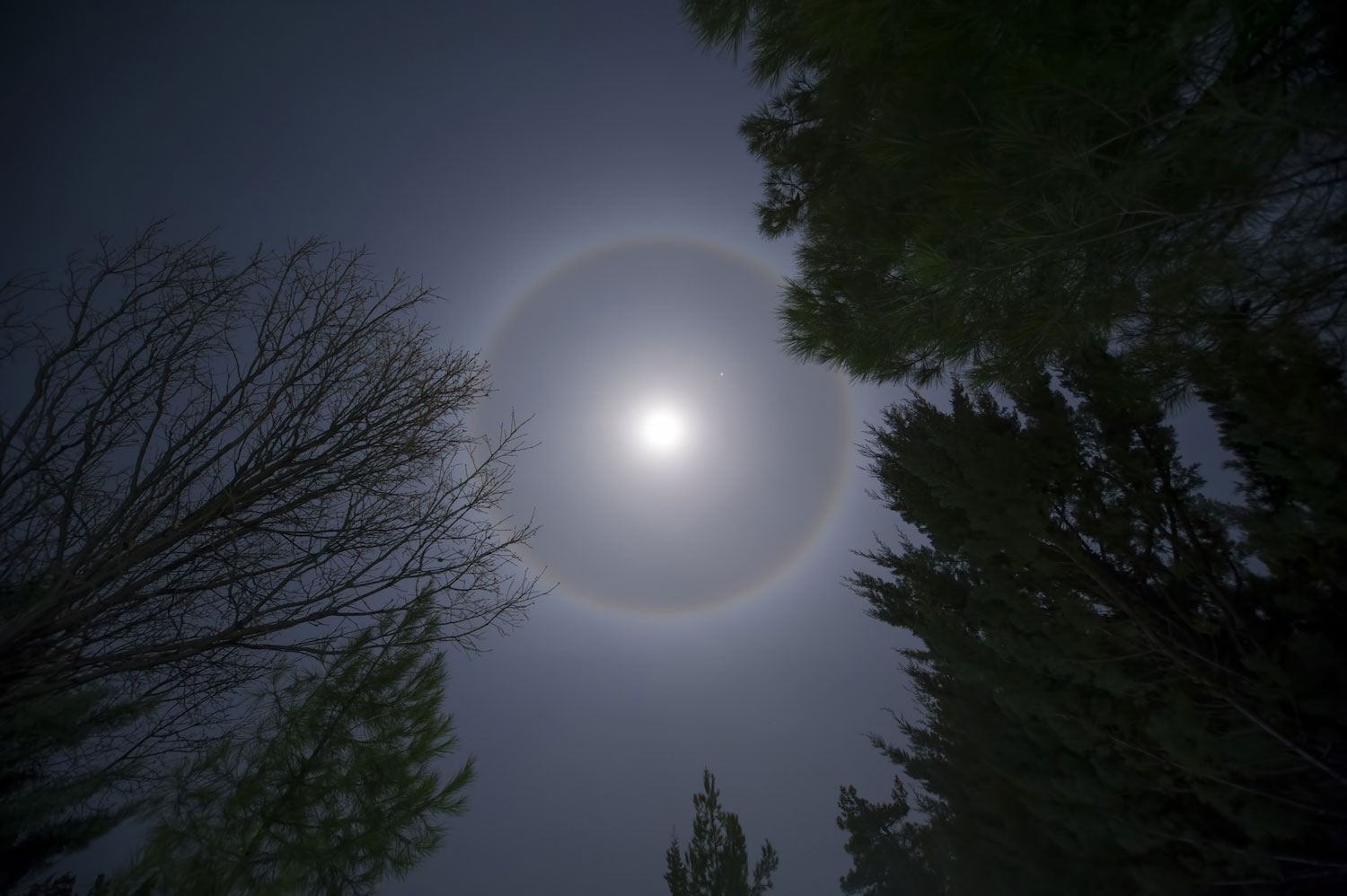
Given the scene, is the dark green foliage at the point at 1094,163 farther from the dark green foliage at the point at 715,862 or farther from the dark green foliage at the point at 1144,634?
the dark green foliage at the point at 715,862

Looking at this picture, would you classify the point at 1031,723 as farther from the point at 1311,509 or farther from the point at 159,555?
the point at 159,555

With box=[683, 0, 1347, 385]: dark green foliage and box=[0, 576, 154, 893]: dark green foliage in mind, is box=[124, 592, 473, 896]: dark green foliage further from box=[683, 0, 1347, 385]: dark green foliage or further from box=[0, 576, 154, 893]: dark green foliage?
box=[683, 0, 1347, 385]: dark green foliage

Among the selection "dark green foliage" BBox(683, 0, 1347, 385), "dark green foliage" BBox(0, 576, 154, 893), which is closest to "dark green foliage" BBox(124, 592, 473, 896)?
"dark green foliage" BBox(0, 576, 154, 893)

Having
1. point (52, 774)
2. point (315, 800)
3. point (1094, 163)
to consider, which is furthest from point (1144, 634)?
point (52, 774)

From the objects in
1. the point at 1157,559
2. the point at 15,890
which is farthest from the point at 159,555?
the point at 15,890

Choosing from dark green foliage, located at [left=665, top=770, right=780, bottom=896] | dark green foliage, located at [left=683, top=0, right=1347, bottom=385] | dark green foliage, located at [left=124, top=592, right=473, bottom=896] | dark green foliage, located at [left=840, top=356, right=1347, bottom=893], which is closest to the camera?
dark green foliage, located at [left=683, top=0, right=1347, bottom=385]
